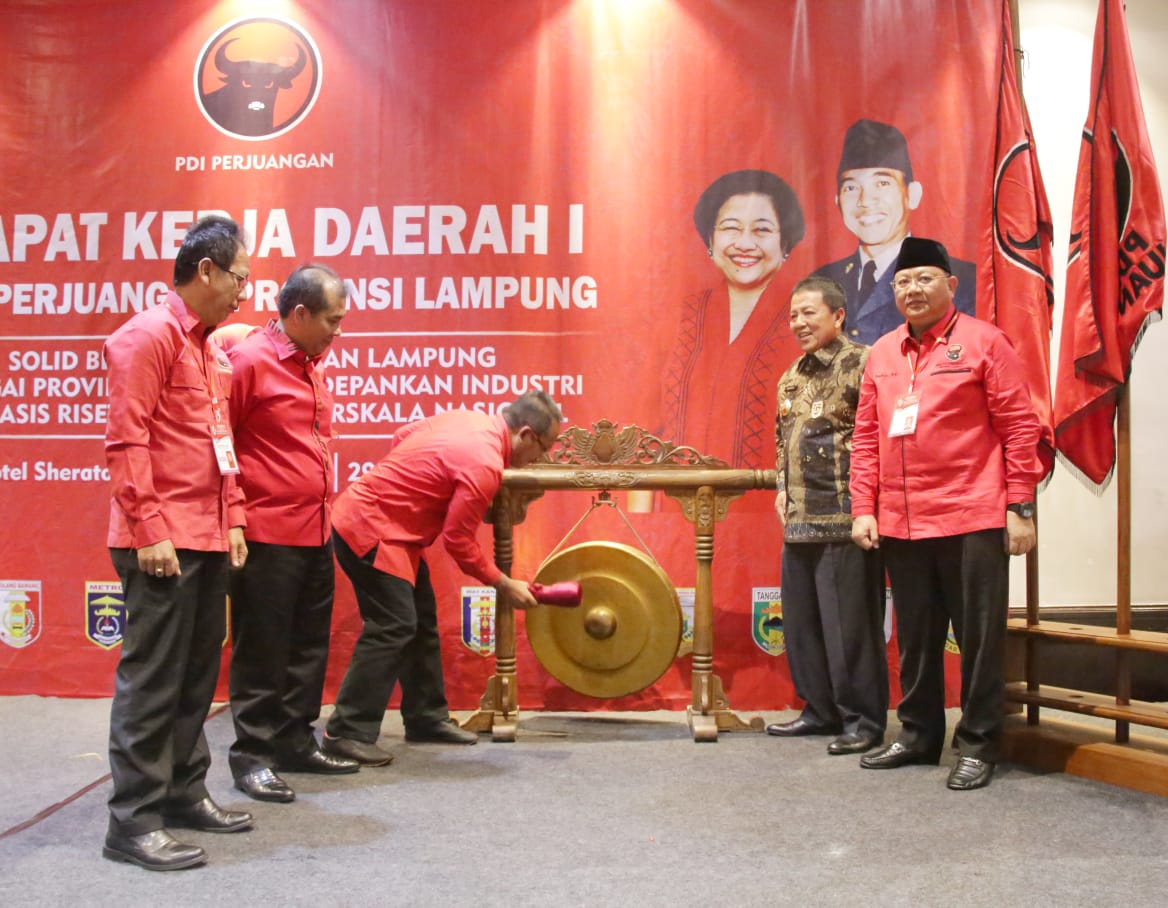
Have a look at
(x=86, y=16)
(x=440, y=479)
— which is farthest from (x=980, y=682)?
(x=86, y=16)

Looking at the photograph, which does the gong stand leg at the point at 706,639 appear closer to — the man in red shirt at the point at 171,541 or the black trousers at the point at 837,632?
the black trousers at the point at 837,632

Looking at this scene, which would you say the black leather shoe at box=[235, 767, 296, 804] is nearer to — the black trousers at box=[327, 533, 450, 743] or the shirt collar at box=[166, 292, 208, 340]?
the black trousers at box=[327, 533, 450, 743]

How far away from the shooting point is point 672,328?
4.29 metres

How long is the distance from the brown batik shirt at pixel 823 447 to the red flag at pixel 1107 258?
697 millimetres

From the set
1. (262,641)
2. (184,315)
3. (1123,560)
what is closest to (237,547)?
(262,641)

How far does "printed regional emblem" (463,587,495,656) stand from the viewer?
430 centimetres

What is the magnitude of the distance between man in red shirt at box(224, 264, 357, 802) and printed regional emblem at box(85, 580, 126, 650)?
1.58 meters

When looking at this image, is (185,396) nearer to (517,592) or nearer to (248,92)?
(517,592)

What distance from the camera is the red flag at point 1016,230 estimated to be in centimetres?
366

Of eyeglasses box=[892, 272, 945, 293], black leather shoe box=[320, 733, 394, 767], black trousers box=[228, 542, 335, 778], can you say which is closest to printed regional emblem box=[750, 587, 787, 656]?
eyeglasses box=[892, 272, 945, 293]

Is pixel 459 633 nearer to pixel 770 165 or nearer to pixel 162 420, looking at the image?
pixel 162 420

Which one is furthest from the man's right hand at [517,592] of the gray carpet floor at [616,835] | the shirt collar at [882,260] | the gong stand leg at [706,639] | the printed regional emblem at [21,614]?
the printed regional emblem at [21,614]

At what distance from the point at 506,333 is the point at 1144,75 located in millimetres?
3320

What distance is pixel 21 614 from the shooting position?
175 inches
